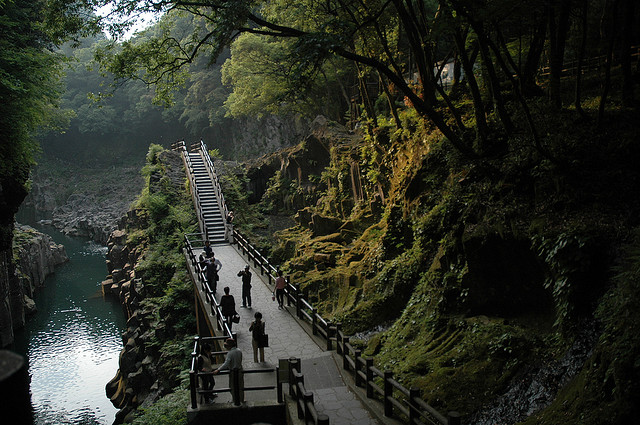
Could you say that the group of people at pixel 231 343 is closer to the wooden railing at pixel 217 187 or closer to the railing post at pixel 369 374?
the railing post at pixel 369 374

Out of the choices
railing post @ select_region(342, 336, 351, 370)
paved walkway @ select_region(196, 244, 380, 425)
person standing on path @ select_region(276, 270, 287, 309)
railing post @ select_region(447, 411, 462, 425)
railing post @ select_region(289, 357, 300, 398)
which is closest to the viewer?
railing post @ select_region(447, 411, 462, 425)

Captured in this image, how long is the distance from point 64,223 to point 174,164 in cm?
3243

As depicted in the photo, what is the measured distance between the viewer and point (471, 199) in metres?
10.8

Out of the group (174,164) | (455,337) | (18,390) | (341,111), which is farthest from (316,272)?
(174,164)

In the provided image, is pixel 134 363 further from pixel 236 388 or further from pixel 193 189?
pixel 236 388

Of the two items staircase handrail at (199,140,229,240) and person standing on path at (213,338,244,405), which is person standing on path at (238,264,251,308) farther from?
staircase handrail at (199,140,229,240)

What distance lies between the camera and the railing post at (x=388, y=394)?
26.5 ft

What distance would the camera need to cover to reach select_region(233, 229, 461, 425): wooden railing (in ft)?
23.5

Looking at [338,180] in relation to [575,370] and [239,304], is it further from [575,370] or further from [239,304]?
[575,370]

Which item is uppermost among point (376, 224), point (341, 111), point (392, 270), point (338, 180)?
point (341, 111)

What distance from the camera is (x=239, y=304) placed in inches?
595

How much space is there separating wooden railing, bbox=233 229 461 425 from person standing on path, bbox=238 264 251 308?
1.28 m

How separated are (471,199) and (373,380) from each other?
4833 mm

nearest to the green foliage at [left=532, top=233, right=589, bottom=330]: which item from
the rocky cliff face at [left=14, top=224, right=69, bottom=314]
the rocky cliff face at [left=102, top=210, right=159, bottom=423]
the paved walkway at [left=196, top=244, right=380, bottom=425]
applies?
the paved walkway at [left=196, top=244, right=380, bottom=425]
